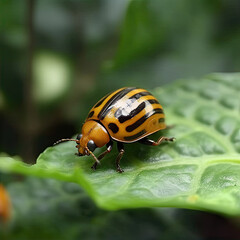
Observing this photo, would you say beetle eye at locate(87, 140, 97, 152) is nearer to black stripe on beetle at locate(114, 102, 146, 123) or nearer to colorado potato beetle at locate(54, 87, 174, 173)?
colorado potato beetle at locate(54, 87, 174, 173)

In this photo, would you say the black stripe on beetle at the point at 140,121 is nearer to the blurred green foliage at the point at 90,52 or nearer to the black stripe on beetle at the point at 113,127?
the black stripe on beetle at the point at 113,127

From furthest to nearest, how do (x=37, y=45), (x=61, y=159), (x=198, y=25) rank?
(x=37, y=45) → (x=198, y=25) → (x=61, y=159)

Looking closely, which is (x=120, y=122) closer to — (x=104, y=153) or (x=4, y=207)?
(x=104, y=153)

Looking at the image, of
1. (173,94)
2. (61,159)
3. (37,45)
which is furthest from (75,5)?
(61,159)

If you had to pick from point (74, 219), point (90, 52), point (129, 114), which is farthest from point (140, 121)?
point (90, 52)

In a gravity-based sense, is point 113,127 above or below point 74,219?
above

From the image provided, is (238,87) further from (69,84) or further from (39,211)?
(69,84)

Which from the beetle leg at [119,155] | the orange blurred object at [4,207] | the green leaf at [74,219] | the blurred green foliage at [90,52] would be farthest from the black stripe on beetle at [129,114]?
the blurred green foliage at [90,52]

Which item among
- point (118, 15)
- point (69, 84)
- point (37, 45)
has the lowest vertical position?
point (69, 84)
